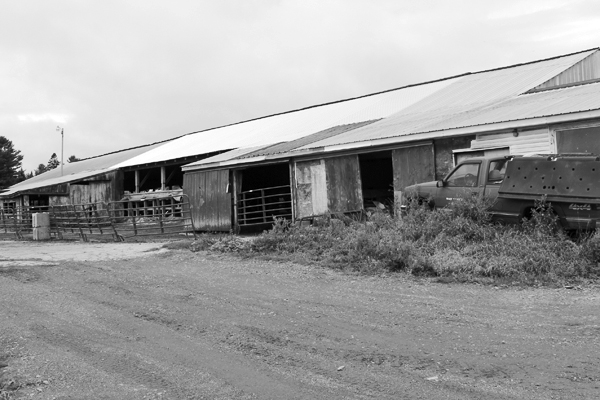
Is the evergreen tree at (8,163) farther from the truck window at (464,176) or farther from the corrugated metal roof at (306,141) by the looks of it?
the truck window at (464,176)

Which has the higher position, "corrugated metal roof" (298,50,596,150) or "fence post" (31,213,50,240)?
"corrugated metal roof" (298,50,596,150)

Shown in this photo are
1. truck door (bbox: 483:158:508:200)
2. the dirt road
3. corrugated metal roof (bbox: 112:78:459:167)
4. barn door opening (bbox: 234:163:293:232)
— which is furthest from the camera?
corrugated metal roof (bbox: 112:78:459:167)

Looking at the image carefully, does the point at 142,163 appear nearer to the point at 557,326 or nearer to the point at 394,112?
the point at 394,112

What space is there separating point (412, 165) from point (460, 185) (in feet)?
11.9

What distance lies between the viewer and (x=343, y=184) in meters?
17.5

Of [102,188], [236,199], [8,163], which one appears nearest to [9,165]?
[8,163]

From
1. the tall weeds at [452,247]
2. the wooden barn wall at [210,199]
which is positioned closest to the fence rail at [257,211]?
the wooden barn wall at [210,199]

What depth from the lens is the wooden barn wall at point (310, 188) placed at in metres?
18.0

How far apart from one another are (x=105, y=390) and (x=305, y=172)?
13854 mm

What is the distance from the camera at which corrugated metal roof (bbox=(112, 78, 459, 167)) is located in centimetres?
2486

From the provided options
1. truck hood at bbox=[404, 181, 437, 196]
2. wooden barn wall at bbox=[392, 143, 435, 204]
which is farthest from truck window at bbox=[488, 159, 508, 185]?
wooden barn wall at bbox=[392, 143, 435, 204]

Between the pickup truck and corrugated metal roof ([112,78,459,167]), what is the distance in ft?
36.3

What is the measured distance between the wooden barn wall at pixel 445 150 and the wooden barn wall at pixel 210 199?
7.85m

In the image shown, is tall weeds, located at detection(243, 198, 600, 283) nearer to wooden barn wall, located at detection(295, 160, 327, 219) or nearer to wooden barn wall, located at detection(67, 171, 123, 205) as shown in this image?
wooden barn wall, located at detection(295, 160, 327, 219)
